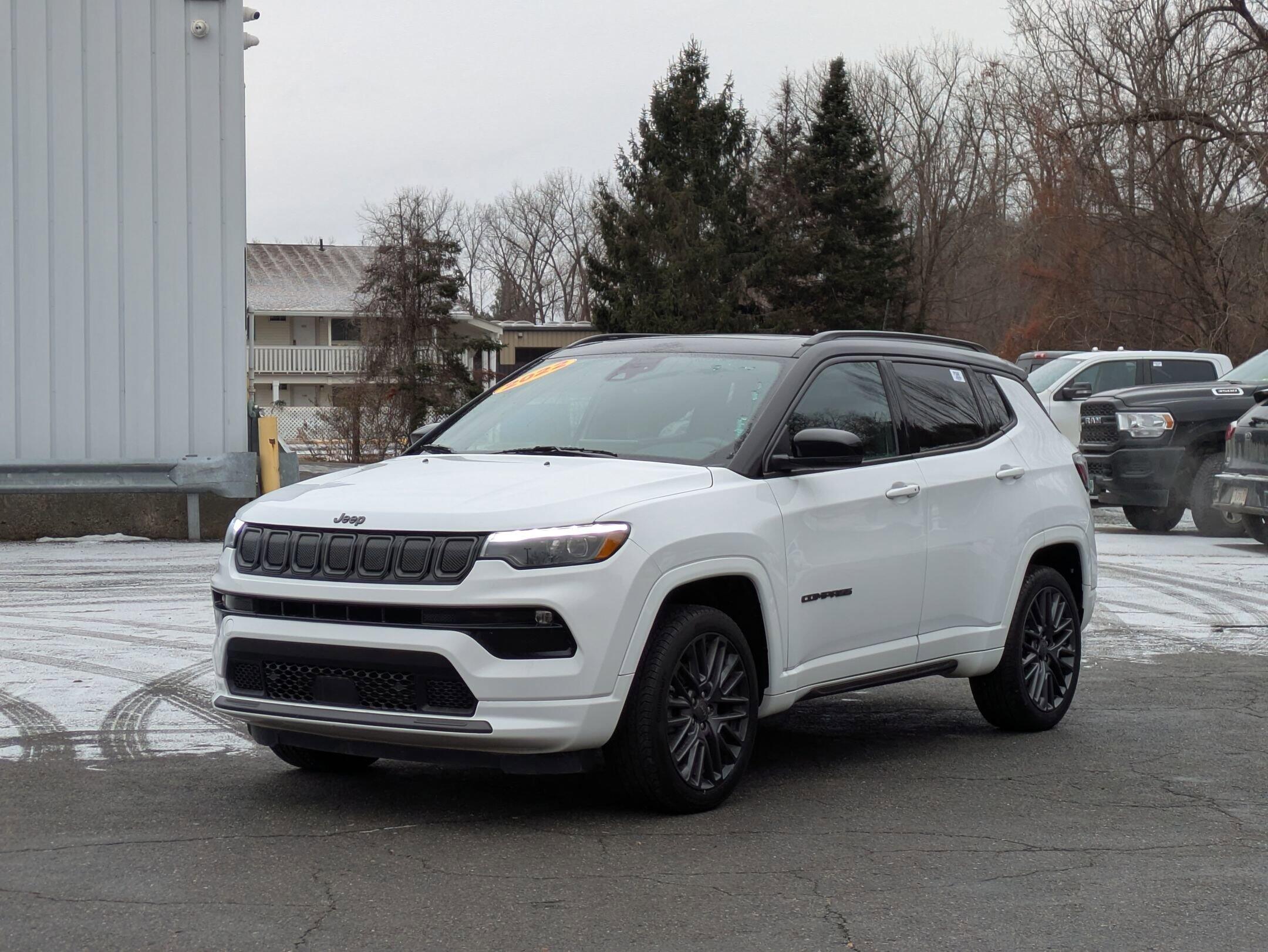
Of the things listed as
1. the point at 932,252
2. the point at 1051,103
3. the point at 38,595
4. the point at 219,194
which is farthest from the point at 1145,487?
the point at 932,252

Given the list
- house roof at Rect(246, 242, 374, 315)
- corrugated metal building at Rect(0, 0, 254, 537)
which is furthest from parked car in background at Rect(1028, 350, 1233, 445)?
house roof at Rect(246, 242, 374, 315)

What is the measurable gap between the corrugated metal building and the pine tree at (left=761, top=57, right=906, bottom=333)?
37.6 meters

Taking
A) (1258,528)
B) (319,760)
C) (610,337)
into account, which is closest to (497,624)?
(319,760)

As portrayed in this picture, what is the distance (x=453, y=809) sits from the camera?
5.59 m

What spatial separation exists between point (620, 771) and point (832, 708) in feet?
8.92

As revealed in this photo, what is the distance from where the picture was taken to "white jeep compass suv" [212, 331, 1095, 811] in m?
5.04

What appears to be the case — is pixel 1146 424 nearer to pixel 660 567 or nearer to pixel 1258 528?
pixel 1258 528

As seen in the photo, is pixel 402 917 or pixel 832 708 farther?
pixel 832 708

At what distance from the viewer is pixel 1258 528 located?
15945 millimetres

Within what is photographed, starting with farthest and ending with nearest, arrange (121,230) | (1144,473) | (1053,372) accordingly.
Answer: (1053,372)
(1144,473)
(121,230)

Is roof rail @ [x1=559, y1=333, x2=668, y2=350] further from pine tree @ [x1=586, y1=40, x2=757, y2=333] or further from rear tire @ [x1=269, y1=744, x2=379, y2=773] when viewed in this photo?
pine tree @ [x1=586, y1=40, x2=757, y2=333]

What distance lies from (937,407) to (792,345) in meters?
0.89

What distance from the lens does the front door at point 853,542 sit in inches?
233

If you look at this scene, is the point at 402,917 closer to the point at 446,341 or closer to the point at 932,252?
the point at 446,341
